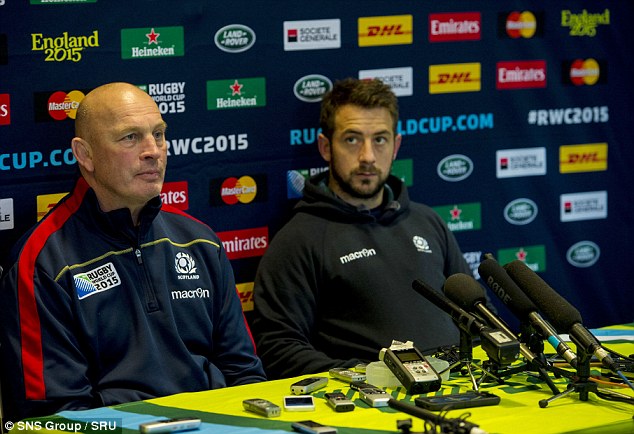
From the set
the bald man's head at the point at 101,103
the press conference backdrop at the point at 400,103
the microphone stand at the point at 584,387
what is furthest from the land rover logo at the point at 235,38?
the microphone stand at the point at 584,387

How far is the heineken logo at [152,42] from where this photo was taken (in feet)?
12.4

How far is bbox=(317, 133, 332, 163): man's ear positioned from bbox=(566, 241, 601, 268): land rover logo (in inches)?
56.4

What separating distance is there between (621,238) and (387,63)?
155cm

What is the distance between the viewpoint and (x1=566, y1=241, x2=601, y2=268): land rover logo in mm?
4891

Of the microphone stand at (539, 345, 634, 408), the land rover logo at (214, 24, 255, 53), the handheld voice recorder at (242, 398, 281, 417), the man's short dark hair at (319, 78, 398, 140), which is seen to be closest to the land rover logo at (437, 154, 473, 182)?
the man's short dark hair at (319, 78, 398, 140)

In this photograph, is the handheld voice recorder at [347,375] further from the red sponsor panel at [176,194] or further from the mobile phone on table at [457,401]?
the red sponsor panel at [176,194]

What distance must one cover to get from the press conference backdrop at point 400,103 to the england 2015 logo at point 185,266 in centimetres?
54

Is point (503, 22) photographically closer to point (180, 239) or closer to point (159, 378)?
point (180, 239)

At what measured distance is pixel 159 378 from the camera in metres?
3.22

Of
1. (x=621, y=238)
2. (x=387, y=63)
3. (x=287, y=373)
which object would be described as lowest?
(x=287, y=373)

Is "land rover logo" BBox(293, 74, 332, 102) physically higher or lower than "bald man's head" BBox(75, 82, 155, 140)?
higher

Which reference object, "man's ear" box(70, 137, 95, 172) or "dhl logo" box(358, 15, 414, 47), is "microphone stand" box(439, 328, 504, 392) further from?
"dhl logo" box(358, 15, 414, 47)

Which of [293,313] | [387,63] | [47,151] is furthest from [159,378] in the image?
[387,63]

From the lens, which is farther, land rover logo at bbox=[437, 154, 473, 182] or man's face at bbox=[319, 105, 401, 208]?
land rover logo at bbox=[437, 154, 473, 182]
